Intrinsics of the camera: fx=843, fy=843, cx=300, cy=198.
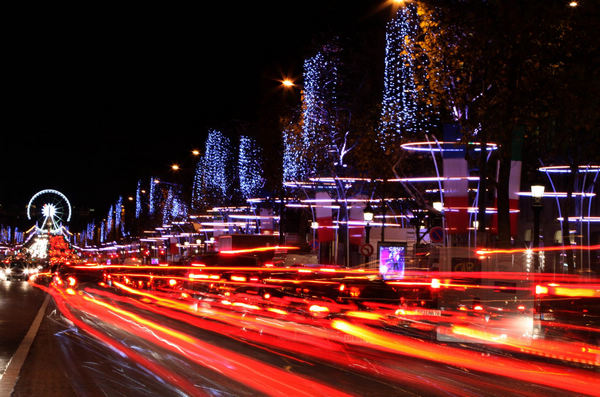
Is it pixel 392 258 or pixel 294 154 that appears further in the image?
pixel 294 154

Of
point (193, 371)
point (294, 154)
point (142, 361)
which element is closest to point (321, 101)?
point (294, 154)

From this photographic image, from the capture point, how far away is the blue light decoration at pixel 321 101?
46.6 metres

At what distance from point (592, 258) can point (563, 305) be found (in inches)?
284

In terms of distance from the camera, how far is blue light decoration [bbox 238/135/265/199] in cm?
6664

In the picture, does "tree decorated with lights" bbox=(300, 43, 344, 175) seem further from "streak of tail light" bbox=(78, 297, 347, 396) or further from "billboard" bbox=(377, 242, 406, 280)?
"streak of tail light" bbox=(78, 297, 347, 396)

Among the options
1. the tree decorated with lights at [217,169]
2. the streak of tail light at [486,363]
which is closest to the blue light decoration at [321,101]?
the streak of tail light at [486,363]

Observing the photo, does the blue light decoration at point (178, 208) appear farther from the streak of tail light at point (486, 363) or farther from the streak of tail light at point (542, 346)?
the streak of tail light at point (486, 363)

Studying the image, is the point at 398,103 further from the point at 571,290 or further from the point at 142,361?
the point at 142,361

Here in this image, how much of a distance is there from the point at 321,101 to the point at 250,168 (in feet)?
72.0

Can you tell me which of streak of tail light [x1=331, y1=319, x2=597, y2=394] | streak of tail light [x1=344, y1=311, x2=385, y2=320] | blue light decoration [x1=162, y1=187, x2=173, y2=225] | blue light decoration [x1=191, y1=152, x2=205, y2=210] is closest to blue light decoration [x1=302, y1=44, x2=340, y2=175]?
streak of tail light [x1=344, y1=311, x2=385, y2=320]

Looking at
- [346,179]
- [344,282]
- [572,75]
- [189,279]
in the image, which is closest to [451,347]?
[572,75]

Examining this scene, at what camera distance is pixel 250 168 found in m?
67.8

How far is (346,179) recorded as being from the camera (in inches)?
1763

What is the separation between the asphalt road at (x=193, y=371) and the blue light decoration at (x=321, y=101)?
29575 millimetres
